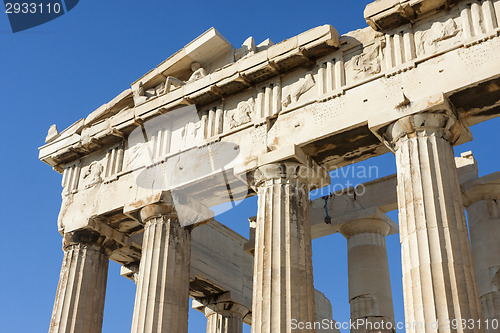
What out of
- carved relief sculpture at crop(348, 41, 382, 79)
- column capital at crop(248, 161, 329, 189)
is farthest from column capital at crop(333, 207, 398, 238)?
carved relief sculpture at crop(348, 41, 382, 79)

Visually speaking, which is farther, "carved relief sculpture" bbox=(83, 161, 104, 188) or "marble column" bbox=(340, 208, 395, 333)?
"carved relief sculpture" bbox=(83, 161, 104, 188)

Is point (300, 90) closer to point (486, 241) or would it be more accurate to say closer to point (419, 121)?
point (419, 121)

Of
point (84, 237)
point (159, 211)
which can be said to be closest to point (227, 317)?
point (84, 237)

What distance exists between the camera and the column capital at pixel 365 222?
25.3 metres

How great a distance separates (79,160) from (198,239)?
19.7 feet

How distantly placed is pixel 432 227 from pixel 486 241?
23.9 feet

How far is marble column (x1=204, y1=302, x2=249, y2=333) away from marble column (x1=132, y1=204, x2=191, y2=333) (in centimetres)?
781

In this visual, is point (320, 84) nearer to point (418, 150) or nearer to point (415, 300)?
point (418, 150)

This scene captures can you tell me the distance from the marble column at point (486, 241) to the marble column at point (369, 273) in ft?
10.9

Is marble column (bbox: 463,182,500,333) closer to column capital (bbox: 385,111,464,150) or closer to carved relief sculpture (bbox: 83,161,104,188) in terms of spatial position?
column capital (bbox: 385,111,464,150)

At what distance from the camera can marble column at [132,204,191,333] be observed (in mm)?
20828

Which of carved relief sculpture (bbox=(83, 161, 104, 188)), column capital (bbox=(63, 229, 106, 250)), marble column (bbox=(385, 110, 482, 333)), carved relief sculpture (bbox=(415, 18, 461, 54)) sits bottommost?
marble column (bbox=(385, 110, 482, 333))

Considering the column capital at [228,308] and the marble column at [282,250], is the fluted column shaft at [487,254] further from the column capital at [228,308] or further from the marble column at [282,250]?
the column capital at [228,308]

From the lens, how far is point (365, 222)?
25.5 metres
